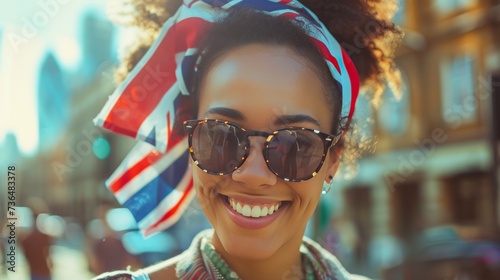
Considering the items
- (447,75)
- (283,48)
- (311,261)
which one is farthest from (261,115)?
(447,75)

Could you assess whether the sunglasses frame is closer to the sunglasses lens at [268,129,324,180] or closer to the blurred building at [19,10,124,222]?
the sunglasses lens at [268,129,324,180]

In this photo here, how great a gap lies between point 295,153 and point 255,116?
12 centimetres

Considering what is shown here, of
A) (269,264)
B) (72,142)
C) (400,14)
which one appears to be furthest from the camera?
(72,142)

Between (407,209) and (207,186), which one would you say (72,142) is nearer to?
(207,186)

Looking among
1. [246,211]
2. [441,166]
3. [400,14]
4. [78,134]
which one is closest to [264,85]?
[246,211]

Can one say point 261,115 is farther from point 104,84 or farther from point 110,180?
point 104,84

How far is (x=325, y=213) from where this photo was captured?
2172mm

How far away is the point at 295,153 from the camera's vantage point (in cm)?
140

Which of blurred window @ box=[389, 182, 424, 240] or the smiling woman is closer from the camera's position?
the smiling woman

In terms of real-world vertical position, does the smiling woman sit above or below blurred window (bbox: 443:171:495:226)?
below

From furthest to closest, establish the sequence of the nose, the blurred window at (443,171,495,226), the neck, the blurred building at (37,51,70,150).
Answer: the blurred window at (443,171,495,226) → the blurred building at (37,51,70,150) → the neck → the nose

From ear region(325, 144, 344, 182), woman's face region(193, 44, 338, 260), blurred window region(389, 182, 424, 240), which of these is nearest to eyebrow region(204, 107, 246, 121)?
woman's face region(193, 44, 338, 260)

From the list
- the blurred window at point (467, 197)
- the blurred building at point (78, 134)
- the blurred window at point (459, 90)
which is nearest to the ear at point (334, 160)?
the blurred building at point (78, 134)

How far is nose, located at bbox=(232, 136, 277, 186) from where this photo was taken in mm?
1376
